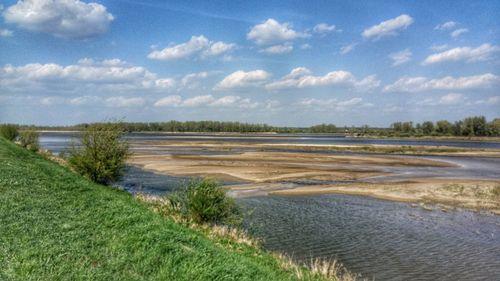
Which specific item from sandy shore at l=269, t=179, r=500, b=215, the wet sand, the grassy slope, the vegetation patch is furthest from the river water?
the grassy slope

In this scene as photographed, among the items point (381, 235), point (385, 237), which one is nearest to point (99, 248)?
Result: point (385, 237)

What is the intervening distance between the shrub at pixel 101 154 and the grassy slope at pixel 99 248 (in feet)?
35.8

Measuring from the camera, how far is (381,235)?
53.4 ft

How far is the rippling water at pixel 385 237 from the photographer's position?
1259 cm

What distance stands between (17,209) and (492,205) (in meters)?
23.1

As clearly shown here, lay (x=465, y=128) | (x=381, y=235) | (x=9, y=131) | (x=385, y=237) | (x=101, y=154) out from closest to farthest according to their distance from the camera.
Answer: (x=385, y=237) → (x=381, y=235) → (x=101, y=154) → (x=9, y=131) → (x=465, y=128)

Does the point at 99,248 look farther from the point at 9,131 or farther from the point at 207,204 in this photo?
the point at 9,131

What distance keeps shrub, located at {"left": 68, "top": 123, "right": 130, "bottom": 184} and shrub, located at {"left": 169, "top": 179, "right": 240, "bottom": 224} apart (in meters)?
9.21

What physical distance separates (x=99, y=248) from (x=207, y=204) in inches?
281

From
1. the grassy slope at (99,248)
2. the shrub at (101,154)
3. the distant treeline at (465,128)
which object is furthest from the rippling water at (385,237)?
the distant treeline at (465,128)

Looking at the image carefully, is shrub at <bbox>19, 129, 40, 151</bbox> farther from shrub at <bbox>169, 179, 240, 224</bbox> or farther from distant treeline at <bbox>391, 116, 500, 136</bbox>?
distant treeline at <bbox>391, 116, 500, 136</bbox>

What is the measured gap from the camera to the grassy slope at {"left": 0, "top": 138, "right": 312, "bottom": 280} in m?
7.31

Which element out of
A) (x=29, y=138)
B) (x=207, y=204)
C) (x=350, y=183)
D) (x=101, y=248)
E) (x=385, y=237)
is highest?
(x=29, y=138)

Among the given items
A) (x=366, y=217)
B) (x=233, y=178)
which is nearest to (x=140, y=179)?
(x=233, y=178)
